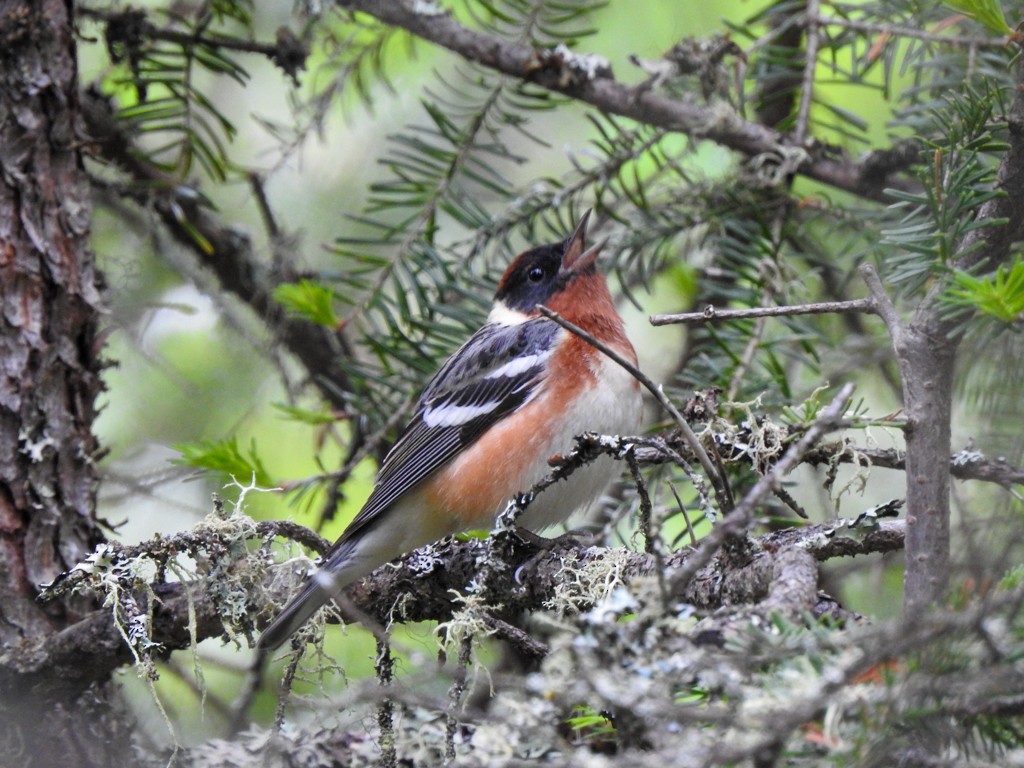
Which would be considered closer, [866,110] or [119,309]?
[119,309]

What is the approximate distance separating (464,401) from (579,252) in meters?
0.75

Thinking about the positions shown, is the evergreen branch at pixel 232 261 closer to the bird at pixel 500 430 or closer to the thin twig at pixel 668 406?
the bird at pixel 500 430

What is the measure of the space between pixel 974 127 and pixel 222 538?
1956 mm

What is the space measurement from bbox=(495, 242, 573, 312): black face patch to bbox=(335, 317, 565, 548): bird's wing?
0.23m

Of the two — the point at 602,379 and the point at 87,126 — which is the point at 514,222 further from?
the point at 87,126

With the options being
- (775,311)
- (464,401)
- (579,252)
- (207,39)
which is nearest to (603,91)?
(579,252)

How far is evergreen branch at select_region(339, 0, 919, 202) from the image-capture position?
353cm

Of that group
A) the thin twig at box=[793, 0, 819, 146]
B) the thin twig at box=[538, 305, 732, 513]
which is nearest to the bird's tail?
the thin twig at box=[538, 305, 732, 513]

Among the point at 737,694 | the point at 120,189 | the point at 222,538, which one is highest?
the point at 120,189

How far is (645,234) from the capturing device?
371cm

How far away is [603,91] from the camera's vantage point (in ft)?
11.7

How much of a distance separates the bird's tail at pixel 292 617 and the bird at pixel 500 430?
46cm

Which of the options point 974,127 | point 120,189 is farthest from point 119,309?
point 974,127

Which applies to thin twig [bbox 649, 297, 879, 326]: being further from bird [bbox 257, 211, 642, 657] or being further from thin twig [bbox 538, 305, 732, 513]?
bird [bbox 257, 211, 642, 657]
